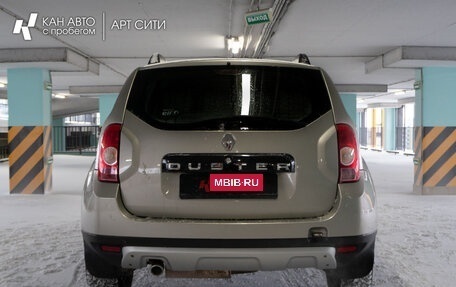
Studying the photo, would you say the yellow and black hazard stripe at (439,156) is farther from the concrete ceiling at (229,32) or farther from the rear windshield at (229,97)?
the rear windshield at (229,97)

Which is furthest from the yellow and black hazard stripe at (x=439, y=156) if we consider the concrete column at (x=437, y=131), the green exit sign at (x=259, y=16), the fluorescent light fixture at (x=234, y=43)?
the green exit sign at (x=259, y=16)

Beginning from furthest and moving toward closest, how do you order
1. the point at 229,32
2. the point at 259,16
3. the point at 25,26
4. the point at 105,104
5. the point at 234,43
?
1. the point at 105,104
2. the point at 234,43
3. the point at 229,32
4. the point at 25,26
5. the point at 259,16

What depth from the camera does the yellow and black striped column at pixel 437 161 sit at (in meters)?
8.19

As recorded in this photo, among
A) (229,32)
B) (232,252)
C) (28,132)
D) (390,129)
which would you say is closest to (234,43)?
(229,32)

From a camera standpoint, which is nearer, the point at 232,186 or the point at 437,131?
the point at 232,186

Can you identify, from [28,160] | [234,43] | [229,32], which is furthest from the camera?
[28,160]

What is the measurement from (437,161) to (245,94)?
7122 millimetres

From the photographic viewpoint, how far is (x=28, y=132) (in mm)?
8117

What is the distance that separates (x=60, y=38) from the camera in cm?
669

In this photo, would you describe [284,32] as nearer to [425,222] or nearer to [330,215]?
[425,222]

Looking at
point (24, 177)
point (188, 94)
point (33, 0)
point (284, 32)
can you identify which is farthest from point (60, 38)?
point (188, 94)

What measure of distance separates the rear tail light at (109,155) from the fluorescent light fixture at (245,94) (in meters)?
0.65

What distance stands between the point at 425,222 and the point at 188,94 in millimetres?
4420

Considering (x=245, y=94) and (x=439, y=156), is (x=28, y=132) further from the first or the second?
(x=439, y=156)
